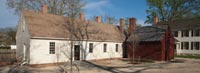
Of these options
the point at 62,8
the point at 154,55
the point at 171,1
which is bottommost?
the point at 154,55

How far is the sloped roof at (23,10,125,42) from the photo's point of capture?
20.2 metres

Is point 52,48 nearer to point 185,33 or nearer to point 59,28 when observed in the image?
Result: point 59,28

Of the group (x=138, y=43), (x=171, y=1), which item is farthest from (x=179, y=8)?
(x=138, y=43)

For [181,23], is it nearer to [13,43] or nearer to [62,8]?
[62,8]

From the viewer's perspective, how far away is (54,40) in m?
20.8

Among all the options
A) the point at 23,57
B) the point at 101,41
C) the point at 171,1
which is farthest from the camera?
the point at 171,1

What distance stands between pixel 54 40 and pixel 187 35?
89.3ft

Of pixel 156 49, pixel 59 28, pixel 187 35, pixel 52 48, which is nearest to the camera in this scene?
pixel 52 48

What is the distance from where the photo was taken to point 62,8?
37188 millimetres

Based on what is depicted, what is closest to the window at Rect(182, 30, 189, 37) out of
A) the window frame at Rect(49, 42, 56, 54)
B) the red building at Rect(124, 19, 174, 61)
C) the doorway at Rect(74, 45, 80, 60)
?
the red building at Rect(124, 19, 174, 61)

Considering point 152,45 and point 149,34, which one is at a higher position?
point 149,34

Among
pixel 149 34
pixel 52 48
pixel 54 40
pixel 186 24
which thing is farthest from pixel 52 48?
pixel 186 24

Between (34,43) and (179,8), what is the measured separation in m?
41.9

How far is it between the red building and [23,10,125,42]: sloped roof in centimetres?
267
